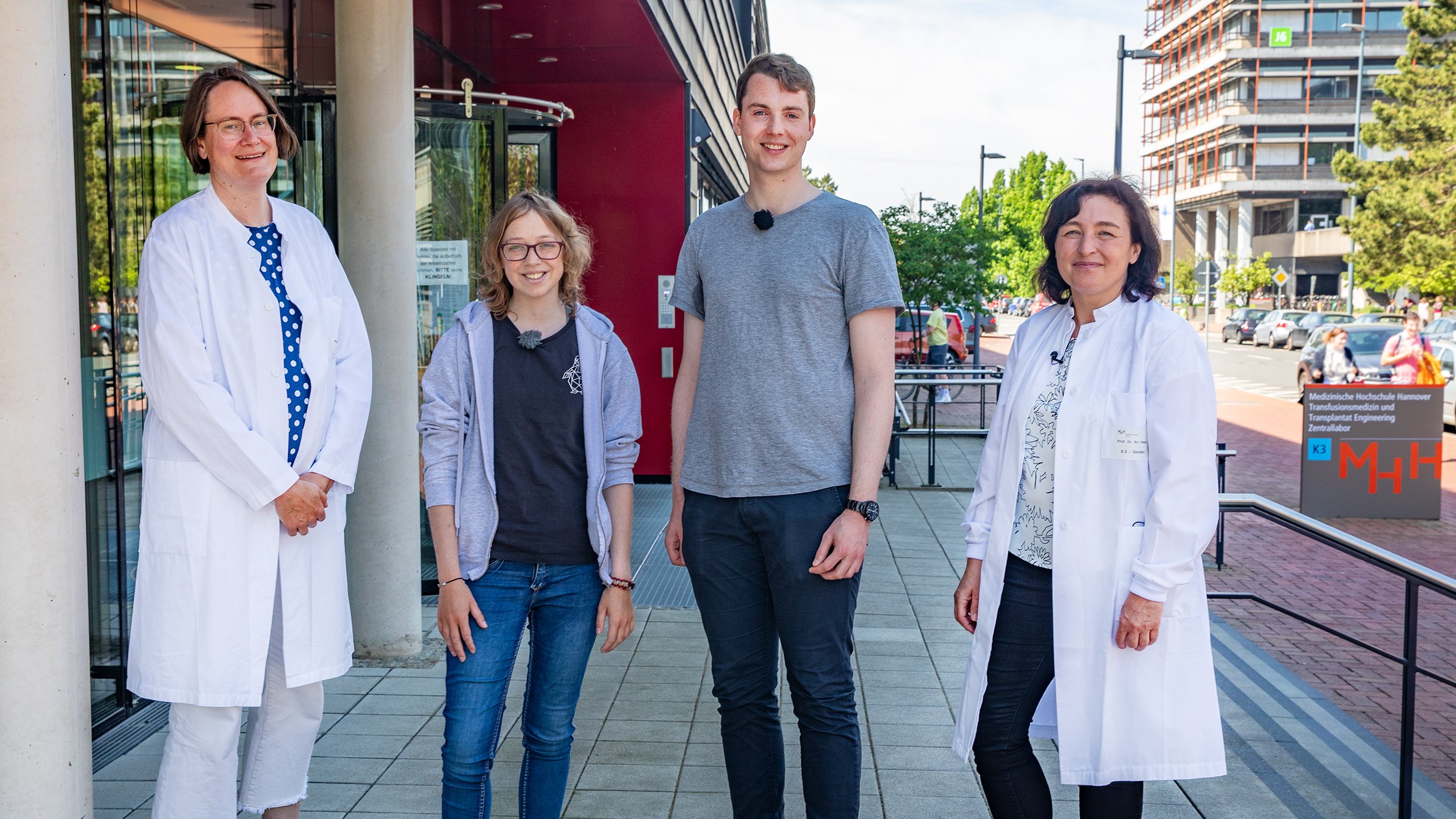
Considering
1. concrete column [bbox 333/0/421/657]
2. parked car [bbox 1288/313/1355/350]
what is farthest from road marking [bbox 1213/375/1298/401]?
concrete column [bbox 333/0/421/657]

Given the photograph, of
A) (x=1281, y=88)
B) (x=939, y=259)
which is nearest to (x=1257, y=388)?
(x=939, y=259)

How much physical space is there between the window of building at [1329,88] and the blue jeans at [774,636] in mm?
90030

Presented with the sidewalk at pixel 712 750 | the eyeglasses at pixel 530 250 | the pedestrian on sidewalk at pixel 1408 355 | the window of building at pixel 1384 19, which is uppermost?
the window of building at pixel 1384 19

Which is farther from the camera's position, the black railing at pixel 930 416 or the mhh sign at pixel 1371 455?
the black railing at pixel 930 416

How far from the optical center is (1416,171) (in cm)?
4172

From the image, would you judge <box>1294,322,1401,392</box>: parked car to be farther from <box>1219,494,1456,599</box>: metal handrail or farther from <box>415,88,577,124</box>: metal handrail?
<box>1219,494,1456,599</box>: metal handrail

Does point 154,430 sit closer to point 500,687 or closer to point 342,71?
point 500,687

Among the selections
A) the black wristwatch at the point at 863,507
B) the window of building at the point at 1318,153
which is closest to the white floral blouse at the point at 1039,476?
the black wristwatch at the point at 863,507

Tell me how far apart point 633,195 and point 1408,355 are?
1140cm

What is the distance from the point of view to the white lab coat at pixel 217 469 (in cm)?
288

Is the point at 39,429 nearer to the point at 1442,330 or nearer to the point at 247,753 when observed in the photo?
the point at 247,753

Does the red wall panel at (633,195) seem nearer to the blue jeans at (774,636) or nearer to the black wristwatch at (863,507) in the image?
the blue jeans at (774,636)

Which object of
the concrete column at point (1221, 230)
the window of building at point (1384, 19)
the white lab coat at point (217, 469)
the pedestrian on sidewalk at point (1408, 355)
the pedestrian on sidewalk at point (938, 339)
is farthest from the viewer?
the concrete column at point (1221, 230)

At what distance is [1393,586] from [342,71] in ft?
24.8
